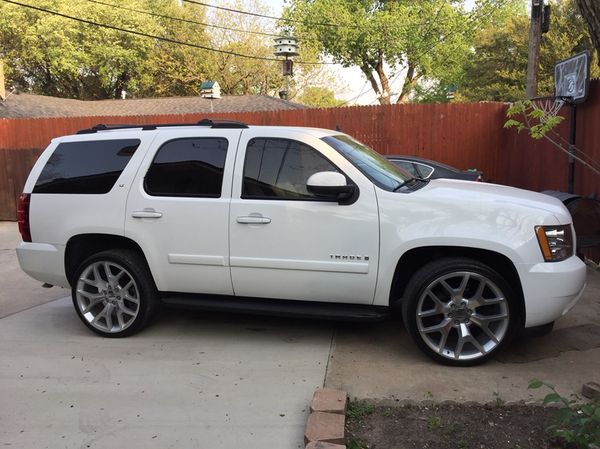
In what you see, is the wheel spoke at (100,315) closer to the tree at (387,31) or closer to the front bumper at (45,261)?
the front bumper at (45,261)

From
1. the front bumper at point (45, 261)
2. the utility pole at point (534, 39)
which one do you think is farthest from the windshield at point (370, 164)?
the utility pole at point (534, 39)

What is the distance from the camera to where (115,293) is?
463cm

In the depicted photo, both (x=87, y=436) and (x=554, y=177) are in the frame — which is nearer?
(x=87, y=436)

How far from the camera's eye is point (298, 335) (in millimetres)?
4648

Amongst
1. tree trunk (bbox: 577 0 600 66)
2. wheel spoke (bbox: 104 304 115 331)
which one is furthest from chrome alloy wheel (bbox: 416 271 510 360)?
wheel spoke (bbox: 104 304 115 331)

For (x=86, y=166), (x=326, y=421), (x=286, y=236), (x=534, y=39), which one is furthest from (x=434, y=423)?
(x=534, y=39)

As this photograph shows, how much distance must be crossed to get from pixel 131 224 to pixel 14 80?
40.5 metres

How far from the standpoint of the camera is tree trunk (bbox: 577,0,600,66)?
334 centimetres

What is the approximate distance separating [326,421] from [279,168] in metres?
2.04

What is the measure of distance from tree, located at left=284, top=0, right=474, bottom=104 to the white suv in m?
32.0

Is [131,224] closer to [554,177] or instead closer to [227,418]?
[227,418]

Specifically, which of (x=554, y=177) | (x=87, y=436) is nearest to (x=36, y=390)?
(x=87, y=436)

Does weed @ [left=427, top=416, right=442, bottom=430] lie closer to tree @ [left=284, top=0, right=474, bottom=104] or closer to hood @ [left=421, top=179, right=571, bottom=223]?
hood @ [left=421, top=179, right=571, bottom=223]

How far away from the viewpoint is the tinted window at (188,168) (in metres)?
4.34
